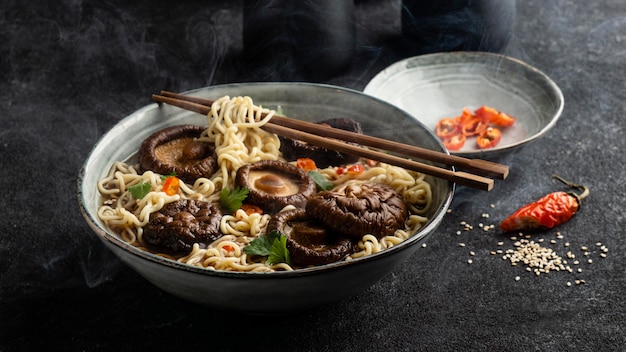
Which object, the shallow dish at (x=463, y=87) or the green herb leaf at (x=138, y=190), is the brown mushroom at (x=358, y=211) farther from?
the shallow dish at (x=463, y=87)

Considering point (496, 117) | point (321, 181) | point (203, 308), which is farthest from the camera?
point (496, 117)

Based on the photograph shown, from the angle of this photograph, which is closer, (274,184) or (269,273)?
(269,273)

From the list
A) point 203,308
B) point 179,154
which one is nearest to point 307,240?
point 203,308

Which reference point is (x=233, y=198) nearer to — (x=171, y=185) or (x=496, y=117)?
(x=171, y=185)

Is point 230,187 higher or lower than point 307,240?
lower

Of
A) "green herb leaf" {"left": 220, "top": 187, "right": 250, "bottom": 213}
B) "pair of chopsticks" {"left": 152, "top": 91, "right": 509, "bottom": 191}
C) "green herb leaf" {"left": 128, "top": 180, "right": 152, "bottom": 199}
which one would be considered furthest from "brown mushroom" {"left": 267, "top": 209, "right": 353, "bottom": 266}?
"green herb leaf" {"left": 128, "top": 180, "right": 152, "bottom": 199}

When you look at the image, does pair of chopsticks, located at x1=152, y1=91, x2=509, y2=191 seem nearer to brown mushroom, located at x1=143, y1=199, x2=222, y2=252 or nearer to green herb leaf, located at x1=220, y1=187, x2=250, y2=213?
green herb leaf, located at x1=220, y1=187, x2=250, y2=213

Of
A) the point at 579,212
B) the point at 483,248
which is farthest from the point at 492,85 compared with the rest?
the point at 483,248
